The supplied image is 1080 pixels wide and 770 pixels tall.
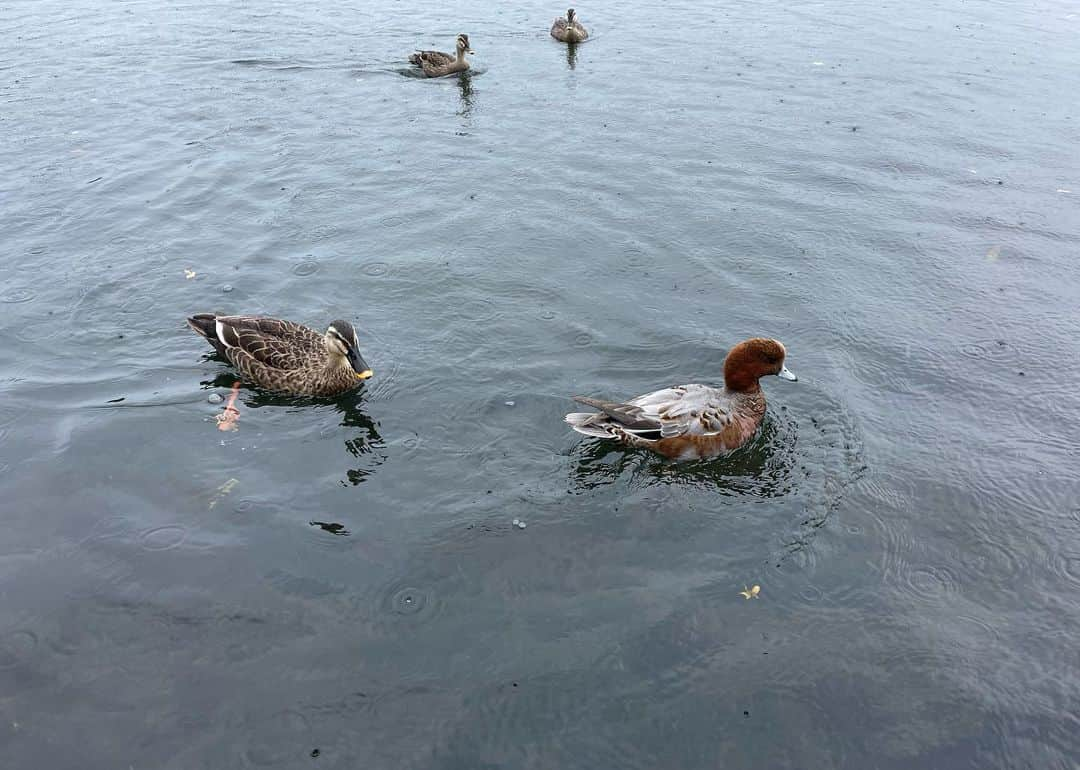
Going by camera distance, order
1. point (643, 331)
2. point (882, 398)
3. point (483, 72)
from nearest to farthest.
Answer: point (882, 398) → point (643, 331) → point (483, 72)

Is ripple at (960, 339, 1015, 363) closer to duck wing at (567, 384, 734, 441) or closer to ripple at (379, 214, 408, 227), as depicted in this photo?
duck wing at (567, 384, 734, 441)

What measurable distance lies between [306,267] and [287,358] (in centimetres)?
249

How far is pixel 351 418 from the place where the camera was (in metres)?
8.23

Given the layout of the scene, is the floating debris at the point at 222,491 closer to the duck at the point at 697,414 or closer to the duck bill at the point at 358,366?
the duck bill at the point at 358,366

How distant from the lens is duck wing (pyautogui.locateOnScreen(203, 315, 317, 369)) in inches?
332

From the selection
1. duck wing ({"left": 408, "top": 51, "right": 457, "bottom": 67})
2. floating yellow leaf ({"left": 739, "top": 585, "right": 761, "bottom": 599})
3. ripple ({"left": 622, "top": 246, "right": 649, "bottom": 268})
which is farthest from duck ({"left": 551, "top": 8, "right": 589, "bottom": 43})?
floating yellow leaf ({"left": 739, "top": 585, "right": 761, "bottom": 599})

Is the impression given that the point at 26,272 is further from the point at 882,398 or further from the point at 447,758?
the point at 882,398

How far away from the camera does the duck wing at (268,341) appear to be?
8438 mm

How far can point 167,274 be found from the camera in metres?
10.3

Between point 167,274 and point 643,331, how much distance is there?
6038 millimetres

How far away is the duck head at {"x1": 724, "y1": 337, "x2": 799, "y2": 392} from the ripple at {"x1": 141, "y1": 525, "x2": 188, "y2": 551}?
517cm

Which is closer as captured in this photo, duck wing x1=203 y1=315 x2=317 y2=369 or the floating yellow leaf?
the floating yellow leaf

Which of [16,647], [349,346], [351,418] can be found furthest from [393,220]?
[16,647]

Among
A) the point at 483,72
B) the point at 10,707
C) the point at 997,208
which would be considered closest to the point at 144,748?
the point at 10,707
